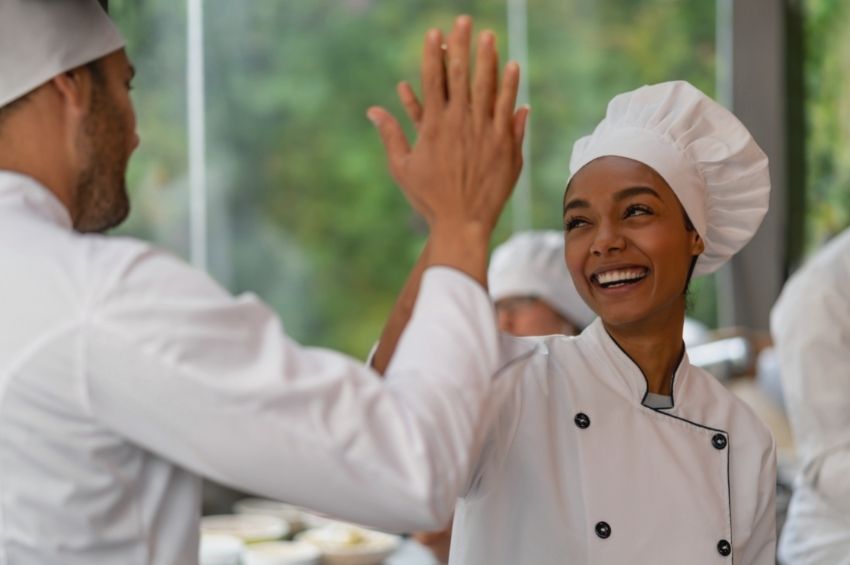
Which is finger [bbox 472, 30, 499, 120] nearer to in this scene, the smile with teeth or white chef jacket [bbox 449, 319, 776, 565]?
white chef jacket [bbox 449, 319, 776, 565]

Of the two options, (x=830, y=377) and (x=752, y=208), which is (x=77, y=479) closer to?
(x=752, y=208)

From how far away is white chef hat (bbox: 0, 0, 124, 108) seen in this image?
5.22 ft

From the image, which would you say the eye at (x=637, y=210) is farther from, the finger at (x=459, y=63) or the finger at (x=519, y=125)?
the finger at (x=459, y=63)

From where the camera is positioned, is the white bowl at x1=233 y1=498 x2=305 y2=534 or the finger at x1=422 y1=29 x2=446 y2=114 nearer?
the finger at x1=422 y1=29 x2=446 y2=114

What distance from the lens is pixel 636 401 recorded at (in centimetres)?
206

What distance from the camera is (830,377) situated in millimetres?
2836

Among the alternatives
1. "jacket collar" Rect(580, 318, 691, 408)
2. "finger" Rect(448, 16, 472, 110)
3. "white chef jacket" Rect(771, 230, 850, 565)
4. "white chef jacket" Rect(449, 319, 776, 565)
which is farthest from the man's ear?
"white chef jacket" Rect(771, 230, 850, 565)

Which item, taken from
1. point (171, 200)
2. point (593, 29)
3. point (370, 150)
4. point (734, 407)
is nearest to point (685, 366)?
point (734, 407)

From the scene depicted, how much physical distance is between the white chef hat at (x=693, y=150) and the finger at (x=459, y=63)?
1.80 feet

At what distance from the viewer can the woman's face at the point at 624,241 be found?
201 cm

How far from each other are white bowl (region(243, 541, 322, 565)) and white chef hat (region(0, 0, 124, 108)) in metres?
1.68

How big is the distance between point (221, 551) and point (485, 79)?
1.87 meters

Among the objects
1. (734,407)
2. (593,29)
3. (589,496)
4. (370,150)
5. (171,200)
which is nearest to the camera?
(589,496)

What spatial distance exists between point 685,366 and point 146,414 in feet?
3.37
